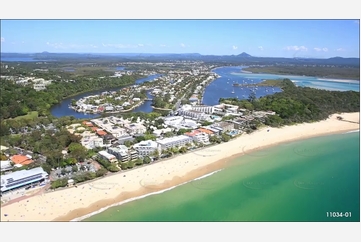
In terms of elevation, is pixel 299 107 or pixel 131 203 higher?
pixel 299 107

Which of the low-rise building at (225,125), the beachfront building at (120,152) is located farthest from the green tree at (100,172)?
the low-rise building at (225,125)

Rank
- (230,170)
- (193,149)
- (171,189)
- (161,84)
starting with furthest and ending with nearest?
1. (161,84)
2. (193,149)
3. (230,170)
4. (171,189)

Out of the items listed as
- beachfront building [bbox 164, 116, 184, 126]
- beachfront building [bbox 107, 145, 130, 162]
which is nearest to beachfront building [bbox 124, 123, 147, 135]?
beachfront building [bbox 164, 116, 184, 126]

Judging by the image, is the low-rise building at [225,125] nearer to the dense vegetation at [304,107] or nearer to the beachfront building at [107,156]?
the dense vegetation at [304,107]

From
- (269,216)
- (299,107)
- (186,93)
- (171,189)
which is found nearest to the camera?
(269,216)

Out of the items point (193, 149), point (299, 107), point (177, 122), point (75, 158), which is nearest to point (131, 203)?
point (75, 158)

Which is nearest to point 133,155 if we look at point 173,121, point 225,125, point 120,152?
point 120,152

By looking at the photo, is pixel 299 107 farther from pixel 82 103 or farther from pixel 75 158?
pixel 82 103
